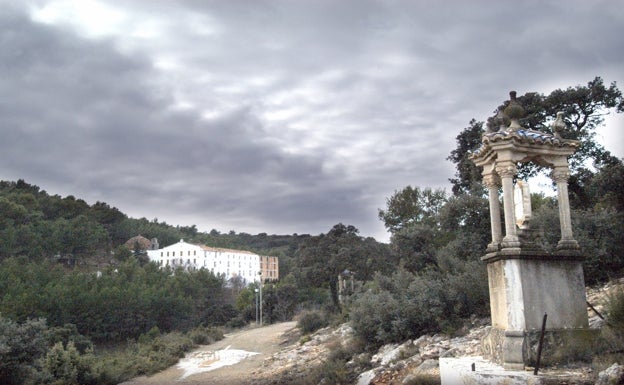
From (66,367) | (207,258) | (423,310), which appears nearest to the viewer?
(423,310)

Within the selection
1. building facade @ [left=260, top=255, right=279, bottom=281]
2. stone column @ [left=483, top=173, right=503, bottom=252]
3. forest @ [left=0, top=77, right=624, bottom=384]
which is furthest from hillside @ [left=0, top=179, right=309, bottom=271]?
stone column @ [left=483, top=173, right=503, bottom=252]

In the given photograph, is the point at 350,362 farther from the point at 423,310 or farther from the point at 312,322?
the point at 312,322

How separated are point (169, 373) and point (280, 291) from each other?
30.2m

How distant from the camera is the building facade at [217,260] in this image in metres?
98.8

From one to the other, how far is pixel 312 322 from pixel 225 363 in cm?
815

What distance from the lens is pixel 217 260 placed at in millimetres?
103312

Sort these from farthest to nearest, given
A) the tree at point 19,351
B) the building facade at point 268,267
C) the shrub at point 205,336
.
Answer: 1. the building facade at point 268,267
2. the shrub at point 205,336
3. the tree at point 19,351

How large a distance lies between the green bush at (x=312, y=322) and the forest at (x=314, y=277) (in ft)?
0.75

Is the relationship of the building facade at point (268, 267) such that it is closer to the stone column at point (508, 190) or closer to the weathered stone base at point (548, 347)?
the stone column at point (508, 190)

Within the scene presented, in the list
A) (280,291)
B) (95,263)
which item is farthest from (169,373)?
(95,263)

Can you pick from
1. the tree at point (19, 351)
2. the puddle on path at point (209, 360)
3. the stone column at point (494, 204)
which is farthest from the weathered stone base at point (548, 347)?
the puddle on path at point (209, 360)

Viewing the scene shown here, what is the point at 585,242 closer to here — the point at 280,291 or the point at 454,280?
the point at 454,280

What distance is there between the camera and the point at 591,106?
2580cm

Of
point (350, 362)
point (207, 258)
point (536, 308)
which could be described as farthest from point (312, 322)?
point (207, 258)
